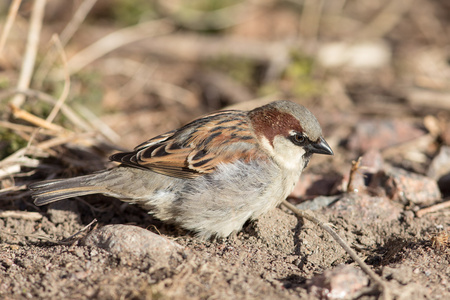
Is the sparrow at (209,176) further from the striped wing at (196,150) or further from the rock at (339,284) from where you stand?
the rock at (339,284)

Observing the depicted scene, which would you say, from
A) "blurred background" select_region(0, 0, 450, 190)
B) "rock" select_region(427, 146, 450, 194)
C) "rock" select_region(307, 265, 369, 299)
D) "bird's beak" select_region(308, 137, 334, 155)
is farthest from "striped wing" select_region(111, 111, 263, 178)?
"rock" select_region(427, 146, 450, 194)

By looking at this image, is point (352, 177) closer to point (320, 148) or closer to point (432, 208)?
point (320, 148)

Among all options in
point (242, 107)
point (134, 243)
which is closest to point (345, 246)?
point (134, 243)


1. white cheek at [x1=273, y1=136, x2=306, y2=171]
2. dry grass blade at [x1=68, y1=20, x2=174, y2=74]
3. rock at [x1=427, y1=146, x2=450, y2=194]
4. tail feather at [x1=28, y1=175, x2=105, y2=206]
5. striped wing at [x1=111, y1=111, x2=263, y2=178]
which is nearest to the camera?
tail feather at [x1=28, y1=175, x2=105, y2=206]

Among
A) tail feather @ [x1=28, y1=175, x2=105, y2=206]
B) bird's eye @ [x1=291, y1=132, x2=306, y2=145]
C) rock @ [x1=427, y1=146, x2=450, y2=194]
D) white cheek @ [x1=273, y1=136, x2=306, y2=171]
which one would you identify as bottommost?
rock @ [x1=427, y1=146, x2=450, y2=194]

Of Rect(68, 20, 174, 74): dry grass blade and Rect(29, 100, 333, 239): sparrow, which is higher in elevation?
Rect(68, 20, 174, 74): dry grass blade

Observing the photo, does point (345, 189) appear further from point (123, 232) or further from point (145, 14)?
point (145, 14)

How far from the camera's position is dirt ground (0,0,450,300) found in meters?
3.16

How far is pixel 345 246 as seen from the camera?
137 inches

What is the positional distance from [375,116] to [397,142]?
807 millimetres

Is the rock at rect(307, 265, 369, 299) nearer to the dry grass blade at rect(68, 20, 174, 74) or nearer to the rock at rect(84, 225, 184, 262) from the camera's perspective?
the rock at rect(84, 225, 184, 262)

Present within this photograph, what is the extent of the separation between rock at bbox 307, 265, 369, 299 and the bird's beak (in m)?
1.26

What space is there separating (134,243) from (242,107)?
10.9 ft

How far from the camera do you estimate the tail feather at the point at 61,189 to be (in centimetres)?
379
